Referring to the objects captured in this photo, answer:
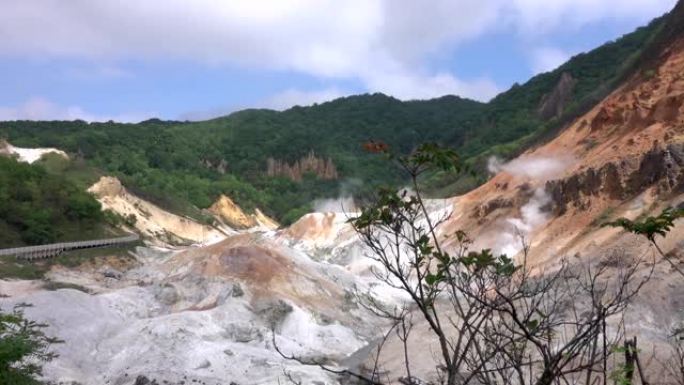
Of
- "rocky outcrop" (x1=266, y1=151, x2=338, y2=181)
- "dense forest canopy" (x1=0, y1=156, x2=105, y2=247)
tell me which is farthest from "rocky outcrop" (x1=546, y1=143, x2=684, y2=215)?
"rocky outcrop" (x1=266, y1=151, x2=338, y2=181)

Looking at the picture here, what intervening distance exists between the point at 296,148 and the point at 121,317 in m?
138

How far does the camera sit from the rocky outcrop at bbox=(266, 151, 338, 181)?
160 metres

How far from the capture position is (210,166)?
156 meters

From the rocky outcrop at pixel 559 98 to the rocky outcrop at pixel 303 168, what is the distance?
60857mm

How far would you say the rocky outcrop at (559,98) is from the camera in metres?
104

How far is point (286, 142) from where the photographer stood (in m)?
171

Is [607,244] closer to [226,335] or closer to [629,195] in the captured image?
[629,195]

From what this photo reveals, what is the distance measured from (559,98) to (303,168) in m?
71.6

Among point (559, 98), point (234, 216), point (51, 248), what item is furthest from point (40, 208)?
point (559, 98)

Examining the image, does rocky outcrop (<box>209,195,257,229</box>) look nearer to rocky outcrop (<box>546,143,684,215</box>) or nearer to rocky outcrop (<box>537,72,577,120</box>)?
rocky outcrop (<box>537,72,577,120</box>)

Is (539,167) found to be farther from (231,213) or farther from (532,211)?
(231,213)

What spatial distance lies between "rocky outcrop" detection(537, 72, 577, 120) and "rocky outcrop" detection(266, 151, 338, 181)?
2396 inches

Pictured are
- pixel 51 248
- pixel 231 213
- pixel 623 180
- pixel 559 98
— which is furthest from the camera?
pixel 231 213

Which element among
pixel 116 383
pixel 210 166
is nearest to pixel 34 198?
pixel 116 383
